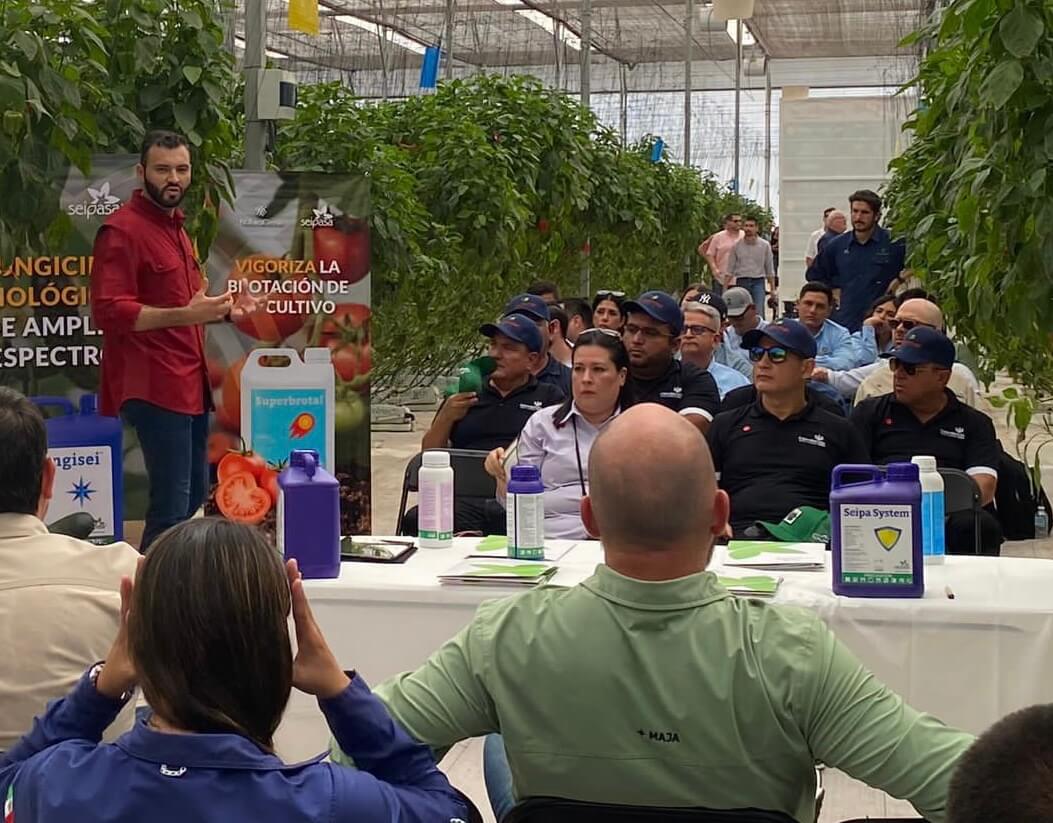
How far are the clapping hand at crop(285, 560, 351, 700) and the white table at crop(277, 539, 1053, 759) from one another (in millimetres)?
1402

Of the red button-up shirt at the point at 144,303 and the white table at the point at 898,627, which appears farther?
the red button-up shirt at the point at 144,303

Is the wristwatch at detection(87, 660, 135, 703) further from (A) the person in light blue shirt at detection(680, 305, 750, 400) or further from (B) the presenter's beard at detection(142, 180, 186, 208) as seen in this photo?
(A) the person in light blue shirt at detection(680, 305, 750, 400)

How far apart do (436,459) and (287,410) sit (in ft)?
5.65

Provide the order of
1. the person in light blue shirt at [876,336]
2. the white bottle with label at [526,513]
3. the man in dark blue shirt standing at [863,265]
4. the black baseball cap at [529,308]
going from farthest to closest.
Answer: the man in dark blue shirt standing at [863,265], the person in light blue shirt at [876,336], the black baseball cap at [529,308], the white bottle with label at [526,513]

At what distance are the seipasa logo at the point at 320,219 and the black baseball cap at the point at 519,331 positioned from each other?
0.72 m

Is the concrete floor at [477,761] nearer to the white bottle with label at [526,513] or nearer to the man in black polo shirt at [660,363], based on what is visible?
the white bottle with label at [526,513]

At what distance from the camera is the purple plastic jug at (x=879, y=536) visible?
9.86 feet

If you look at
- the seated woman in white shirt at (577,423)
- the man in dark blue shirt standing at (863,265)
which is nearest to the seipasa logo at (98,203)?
the seated woman in white shirt at (577,423)

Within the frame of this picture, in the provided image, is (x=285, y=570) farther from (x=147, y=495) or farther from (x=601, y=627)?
(x=147, y=495)

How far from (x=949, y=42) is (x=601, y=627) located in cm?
307

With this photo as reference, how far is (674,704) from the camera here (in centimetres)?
185

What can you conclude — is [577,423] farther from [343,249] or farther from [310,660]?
[310,660]

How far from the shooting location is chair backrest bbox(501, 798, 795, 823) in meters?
1.77

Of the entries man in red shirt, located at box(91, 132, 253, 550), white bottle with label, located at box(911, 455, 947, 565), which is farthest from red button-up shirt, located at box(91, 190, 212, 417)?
white bottle with label, located at box(911, 455, 947, 565)
